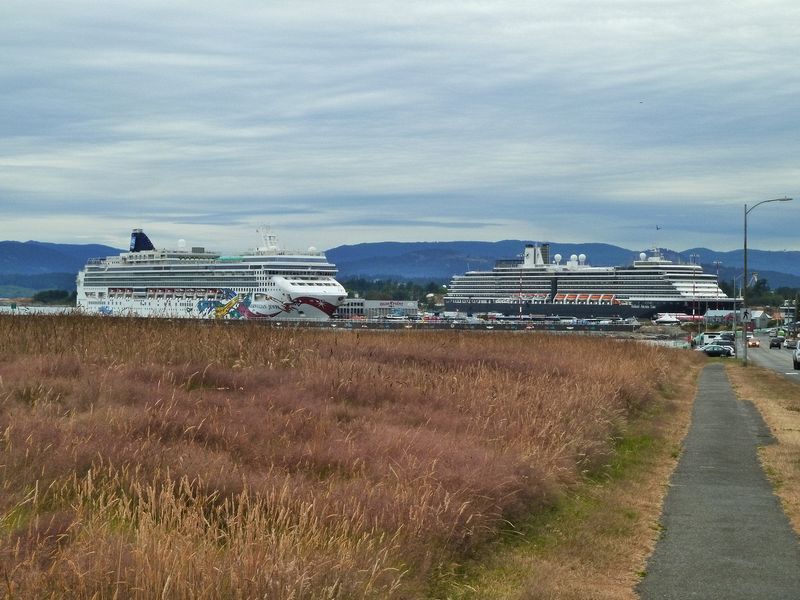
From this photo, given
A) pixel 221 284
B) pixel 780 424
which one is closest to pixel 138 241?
pixel 221 284

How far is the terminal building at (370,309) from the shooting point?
320ft

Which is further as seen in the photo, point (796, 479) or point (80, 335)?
point (80, 335)

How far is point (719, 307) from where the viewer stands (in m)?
135

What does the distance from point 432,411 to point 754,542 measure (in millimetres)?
4503

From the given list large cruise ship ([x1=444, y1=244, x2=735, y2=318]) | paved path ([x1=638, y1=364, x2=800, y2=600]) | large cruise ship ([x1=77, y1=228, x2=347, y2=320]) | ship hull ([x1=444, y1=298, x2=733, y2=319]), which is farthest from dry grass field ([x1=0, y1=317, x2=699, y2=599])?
large cruise ship ([x1=444, y1=244, x2=735, y2=318])

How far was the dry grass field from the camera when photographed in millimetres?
6156

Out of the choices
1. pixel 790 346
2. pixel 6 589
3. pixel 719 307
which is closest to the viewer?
pixel 6 589

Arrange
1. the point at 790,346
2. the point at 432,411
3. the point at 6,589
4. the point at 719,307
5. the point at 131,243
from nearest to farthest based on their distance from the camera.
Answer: the point at 6,589 → the point at 432,411 → the point at 790,346 → the point at 131,243 → the point at 719,307

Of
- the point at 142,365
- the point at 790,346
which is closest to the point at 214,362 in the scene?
the point at 142,365

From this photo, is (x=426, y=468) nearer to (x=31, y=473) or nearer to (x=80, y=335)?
(x=31, y=473)

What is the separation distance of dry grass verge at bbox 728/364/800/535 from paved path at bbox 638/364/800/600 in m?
0.18

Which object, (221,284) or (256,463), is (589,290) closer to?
(221,284)

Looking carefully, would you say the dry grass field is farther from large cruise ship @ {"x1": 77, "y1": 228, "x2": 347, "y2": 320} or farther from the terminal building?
the terminal building

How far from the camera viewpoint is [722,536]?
31.8 ft
